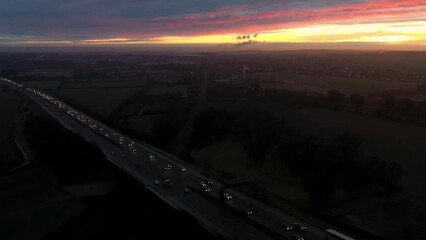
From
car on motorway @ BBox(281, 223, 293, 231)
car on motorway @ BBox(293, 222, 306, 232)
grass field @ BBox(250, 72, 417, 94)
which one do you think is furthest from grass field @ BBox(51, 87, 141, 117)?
car on motorway @ BBox(293, 222, 306, 232)

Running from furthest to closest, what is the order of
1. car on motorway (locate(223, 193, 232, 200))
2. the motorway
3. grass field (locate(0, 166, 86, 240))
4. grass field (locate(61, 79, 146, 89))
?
grass field (locate(61, 79, 146, 89)), car on motorway (locate(223, 193, 232, 200)), grass field (locate(0, 166, 86, 240)), the motorway

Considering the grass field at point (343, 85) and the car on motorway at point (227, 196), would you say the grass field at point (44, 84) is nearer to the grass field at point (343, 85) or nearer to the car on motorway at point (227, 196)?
the grass field at point (343, 85)

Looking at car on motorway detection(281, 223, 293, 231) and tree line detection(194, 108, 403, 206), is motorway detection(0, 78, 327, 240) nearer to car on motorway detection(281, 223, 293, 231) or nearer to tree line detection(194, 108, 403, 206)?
car on motorway detection(281, 223, 293, 231)

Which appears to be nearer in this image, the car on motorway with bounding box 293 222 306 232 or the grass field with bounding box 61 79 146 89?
the car on motorway with bounding box 293 222 306 232

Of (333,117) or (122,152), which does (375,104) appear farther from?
(122,152)

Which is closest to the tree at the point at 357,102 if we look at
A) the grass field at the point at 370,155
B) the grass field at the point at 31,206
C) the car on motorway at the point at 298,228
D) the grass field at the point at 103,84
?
the grass field at the point at 370,155

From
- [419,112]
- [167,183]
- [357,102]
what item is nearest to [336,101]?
[357,102]

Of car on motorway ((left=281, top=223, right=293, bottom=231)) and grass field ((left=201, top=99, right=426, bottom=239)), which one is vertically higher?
car on motorway ((left=281, top=223, right=293, bottom=231))

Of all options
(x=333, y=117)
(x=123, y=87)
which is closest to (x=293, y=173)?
(x=333, y=117)

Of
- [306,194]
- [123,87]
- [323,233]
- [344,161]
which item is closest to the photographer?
[323,233]
